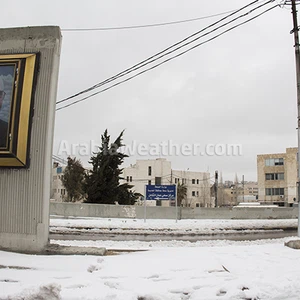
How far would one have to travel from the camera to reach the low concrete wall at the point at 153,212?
21.3 meters

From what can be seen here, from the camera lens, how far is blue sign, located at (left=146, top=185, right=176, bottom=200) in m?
20.1

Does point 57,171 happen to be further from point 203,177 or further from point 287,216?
point 287,216

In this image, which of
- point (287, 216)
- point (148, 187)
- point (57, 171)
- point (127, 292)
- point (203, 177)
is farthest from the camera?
point (203, 177)

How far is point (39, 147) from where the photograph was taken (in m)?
7.50

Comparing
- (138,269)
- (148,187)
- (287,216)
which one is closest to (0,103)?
(138,269)

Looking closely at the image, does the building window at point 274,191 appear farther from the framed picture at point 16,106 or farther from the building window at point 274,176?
the framed picture at point 16,106

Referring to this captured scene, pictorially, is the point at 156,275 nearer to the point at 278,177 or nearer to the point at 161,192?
the point at 161,192

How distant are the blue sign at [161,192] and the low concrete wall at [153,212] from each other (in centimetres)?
152

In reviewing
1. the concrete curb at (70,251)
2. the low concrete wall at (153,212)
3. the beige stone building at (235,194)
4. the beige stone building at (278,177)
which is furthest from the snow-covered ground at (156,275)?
the beige stone building at (235,194)

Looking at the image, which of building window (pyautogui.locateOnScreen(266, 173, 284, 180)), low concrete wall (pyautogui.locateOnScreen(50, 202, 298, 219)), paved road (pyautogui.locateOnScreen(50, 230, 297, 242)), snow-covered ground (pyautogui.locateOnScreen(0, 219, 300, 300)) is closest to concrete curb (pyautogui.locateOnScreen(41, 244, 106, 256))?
snow-covered ground (pyautogui.locateOnScreen(0, 219, 300, 300))

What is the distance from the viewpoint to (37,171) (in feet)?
24.3

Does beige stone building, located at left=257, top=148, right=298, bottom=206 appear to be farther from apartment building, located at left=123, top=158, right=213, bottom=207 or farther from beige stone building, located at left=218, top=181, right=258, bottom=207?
apartment building, located at left=123, top=158, right=213, bottom=207

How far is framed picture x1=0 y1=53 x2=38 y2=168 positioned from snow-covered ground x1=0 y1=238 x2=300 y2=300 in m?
2.14

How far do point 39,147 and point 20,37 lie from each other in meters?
2.68
